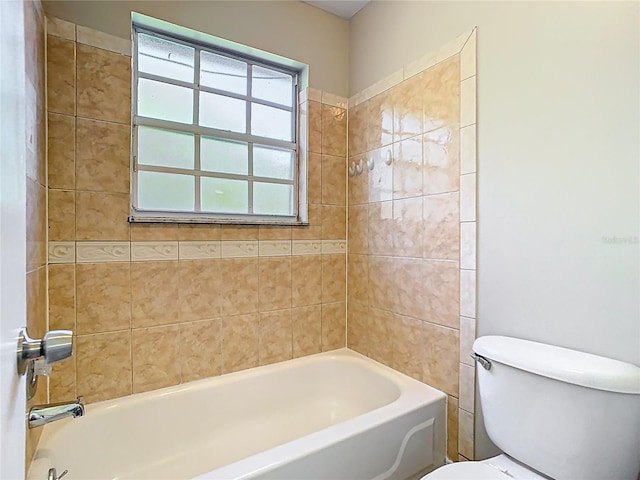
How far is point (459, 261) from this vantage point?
5.11 ft

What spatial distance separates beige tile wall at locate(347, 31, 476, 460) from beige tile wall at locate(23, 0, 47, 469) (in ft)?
5.19

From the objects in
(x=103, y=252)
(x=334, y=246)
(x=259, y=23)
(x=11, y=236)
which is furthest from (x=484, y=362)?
(x=259, y=23)

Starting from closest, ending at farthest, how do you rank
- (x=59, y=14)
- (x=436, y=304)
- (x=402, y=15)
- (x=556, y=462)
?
(x=556, y=462)
(x=59, y=14)
(x=436, y=304)
(x=402, y=15)

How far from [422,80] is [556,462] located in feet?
5.48

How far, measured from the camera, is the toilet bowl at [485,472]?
1095mm

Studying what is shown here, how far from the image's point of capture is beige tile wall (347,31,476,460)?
153 cm

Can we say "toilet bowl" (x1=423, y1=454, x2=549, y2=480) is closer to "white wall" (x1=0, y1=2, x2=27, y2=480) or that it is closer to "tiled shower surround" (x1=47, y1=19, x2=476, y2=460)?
"tiled shower surround" (x1=47, y1=19, x2=476, y2=460)

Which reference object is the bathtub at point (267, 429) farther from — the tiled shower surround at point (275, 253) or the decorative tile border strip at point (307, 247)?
the decorative tile border strip at point (307, 247)

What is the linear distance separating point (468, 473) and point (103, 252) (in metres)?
1.70

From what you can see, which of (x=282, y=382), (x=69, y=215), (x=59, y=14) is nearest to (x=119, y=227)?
(x=69, y=215)

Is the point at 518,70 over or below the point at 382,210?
over

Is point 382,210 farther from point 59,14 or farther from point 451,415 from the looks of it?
point 59,14

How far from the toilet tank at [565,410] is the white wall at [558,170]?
14cm

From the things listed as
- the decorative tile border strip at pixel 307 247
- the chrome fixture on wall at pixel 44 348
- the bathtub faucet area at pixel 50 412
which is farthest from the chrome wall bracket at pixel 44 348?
the decorative tile border strip at pixel 307 247
